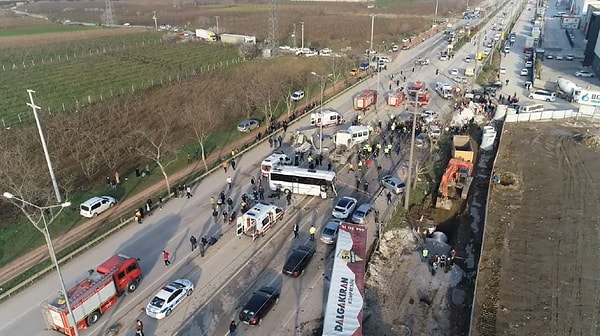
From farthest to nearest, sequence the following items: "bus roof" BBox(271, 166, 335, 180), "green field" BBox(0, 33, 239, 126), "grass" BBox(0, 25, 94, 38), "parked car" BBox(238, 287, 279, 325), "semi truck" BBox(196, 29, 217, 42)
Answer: "grass" BBox(0, 25, 94, 38) < "semi truck" BBox(196, 29, 217, 42) < "green field" BBox(0, 33, 239, 126) < "bus roof" BBox(271, 166, 335, 180) < "parked car" BBox(238, 287, 279, 325)

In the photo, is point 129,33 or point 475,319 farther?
point 129,33

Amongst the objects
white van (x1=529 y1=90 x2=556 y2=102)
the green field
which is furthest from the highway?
white van (x1=529 y1=90 x2=556 y2=102)

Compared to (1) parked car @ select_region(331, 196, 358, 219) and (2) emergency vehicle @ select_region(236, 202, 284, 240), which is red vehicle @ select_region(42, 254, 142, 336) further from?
(1) parked car @ select_region(331, 196, 358, 219)

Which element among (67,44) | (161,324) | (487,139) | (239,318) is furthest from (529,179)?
(67,44)

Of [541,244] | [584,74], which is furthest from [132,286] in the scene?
[584,74]

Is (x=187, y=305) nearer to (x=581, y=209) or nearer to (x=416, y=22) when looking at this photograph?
(x=581, y=209)

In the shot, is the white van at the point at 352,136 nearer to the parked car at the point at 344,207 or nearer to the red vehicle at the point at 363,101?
the red vehicle at the point at 363,101
